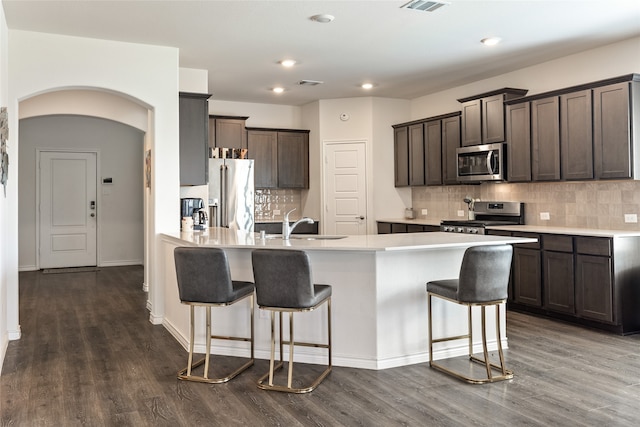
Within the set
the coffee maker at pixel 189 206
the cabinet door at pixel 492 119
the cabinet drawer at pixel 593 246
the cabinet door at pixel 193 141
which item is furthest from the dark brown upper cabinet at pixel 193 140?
the cabinet drawer at pixel 593 246

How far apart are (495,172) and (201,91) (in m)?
3.64

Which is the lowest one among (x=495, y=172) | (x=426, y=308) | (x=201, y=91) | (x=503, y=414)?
(x=503, y=414)

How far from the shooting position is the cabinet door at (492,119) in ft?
20.4

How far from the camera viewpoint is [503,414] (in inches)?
117

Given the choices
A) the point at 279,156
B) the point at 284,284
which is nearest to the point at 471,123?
the point at 279,156

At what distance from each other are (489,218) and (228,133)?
385 cm

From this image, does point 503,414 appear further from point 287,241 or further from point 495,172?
point 495,172

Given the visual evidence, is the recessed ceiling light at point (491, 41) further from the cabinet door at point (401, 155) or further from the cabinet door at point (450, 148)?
the cabinet door at point (401, 155)

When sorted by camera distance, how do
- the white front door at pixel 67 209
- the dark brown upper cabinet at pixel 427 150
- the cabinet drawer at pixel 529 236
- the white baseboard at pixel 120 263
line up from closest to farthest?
1. the cabinet drawer at pixel 529 236
2. the dark brown upper cabinet at pixel 427 150
3. the white front door at pixel 67 209
4. the white baseboard at pixel 120 263

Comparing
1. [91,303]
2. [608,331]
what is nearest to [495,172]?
[608,331]

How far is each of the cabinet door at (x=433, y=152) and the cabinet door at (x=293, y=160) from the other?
199 centimetres

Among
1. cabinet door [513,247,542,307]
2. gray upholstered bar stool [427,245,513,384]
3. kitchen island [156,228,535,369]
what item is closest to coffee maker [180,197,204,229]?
kitchen island [156,228,535,369]

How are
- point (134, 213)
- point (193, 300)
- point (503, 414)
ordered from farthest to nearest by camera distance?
point (134, 213) → point (193, 300) → point (503, 414)

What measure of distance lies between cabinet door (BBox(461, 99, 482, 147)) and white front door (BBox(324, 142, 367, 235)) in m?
1.80
